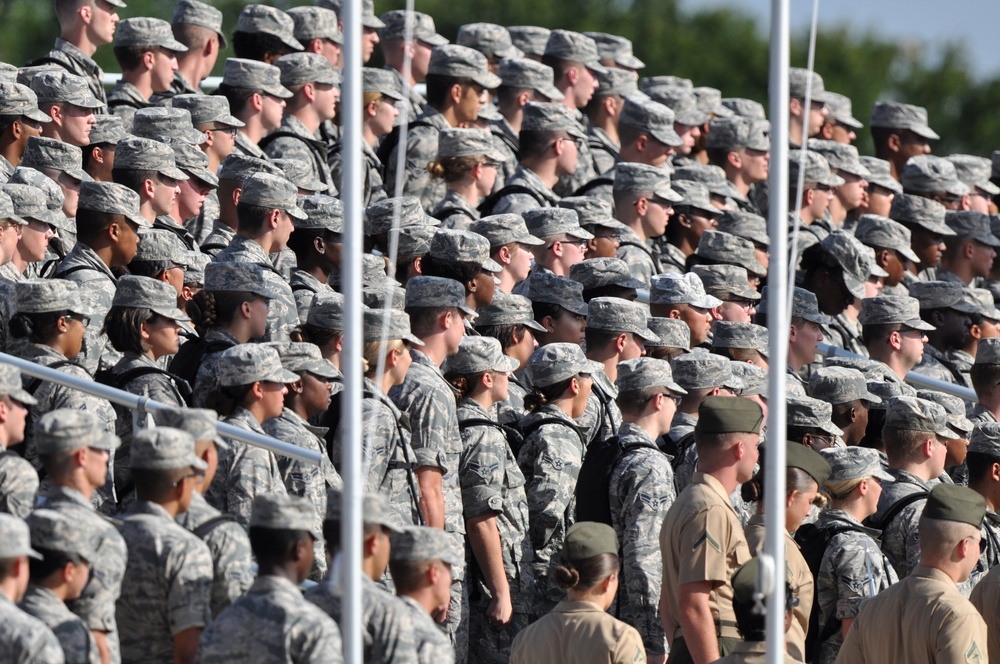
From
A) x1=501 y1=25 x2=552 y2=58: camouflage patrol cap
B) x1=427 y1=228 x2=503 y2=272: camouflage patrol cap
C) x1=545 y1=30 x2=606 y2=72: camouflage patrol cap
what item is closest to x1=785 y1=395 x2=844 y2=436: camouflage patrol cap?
x1=427 y1=228 x2=503 y2=272: camouflage patrol cap

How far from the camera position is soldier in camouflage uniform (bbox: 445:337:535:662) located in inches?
362

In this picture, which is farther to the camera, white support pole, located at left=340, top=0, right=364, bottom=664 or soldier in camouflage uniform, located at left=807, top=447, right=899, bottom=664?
soldier in camouflage uniform, located at left=807, top=447, right=899, bottom=664

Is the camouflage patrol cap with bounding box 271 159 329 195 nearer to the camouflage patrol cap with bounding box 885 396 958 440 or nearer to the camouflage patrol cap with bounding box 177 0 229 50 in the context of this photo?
the camouflage patrol cap with bounding box 177 0 229 50

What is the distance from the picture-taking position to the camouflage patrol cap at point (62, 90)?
463 inches

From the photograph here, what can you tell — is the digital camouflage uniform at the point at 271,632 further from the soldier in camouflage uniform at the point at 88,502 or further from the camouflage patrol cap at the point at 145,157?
the camouflage patrol cap at the point at 145,157

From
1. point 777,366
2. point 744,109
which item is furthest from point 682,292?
point 744,109

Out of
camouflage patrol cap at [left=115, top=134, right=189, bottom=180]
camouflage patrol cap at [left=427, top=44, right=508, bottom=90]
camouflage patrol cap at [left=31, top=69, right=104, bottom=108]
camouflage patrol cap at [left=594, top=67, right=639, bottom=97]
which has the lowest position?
camouflage patrol cap at [left=115, top=134, right=189, bottom=180]

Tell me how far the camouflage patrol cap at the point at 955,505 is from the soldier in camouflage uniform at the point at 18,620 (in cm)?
355

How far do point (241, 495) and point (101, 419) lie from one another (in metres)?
0.74

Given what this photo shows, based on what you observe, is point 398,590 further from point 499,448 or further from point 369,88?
point 369,88

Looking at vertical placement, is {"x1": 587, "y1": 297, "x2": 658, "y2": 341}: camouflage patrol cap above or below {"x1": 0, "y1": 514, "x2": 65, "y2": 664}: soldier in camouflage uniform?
above

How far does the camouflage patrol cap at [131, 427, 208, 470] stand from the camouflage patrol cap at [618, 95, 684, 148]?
7318 millimetres

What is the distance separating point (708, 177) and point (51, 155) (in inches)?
196

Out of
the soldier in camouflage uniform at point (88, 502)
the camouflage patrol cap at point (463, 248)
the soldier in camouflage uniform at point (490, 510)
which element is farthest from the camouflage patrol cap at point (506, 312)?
the soldier in camouflage uniform at point (88, 502)
